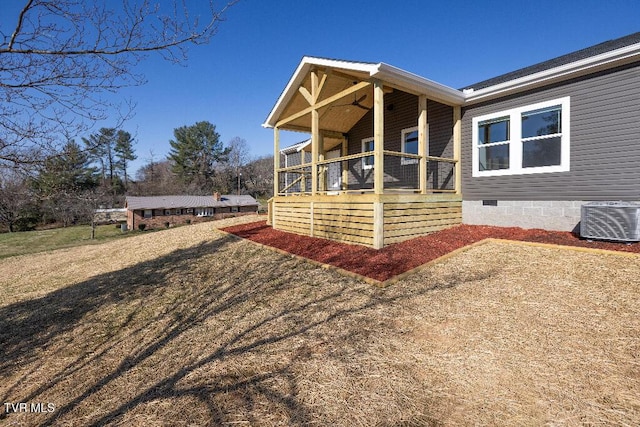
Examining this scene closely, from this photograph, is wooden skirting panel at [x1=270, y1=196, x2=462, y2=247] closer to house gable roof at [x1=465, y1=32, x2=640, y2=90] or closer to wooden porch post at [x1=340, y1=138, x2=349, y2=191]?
wooden porch post at [x1=340, y1=138, x2=349, y2=191]

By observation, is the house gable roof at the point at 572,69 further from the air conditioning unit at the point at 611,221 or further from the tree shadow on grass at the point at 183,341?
the tree shadow on grass at the point at 183,341

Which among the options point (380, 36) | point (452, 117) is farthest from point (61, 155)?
point (380, 36)

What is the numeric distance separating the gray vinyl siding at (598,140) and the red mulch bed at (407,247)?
106 centimetres

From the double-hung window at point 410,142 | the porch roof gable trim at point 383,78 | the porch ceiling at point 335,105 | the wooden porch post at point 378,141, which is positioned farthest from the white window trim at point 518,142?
the porch ceiling at point 335,105

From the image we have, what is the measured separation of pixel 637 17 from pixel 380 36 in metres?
8.04

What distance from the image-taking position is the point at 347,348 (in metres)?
3.25

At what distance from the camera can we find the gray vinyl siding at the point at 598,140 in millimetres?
6148

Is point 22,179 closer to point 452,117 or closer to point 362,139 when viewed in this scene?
point 452,117

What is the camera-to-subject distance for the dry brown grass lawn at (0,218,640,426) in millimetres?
2402

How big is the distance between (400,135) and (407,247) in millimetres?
4791

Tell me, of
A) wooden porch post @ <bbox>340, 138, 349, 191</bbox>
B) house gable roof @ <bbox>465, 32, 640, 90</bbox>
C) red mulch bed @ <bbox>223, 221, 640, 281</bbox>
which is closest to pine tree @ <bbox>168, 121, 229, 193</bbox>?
wooden porch post @ <bbox>340, 138, 349, 191</bbox>

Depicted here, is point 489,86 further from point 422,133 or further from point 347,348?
point 347,348

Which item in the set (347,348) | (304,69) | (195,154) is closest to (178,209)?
(195,154)

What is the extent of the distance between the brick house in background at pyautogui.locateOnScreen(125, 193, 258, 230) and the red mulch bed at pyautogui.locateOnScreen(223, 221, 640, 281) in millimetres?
29607
